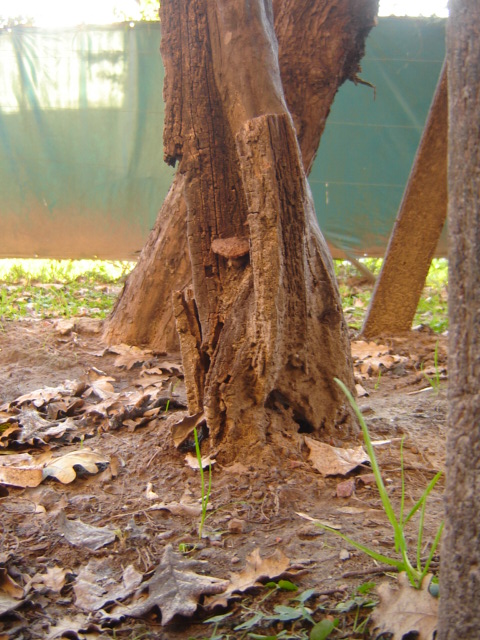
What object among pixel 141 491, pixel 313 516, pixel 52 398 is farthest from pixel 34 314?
pixel 313 516

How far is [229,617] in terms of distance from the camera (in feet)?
5.17

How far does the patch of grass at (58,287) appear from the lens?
598 cm

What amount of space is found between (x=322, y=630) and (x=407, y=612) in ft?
0.62

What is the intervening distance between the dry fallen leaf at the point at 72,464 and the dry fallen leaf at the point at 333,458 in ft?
2.64

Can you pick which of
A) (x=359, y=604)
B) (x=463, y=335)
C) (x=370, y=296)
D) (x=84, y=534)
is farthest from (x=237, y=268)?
(x=370, y=296)

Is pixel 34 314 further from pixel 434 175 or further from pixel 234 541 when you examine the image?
pixel 234 541

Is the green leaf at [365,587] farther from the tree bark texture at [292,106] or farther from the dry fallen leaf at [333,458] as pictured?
the tree bark texture at [292,106]

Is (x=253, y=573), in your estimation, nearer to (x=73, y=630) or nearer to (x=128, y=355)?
(x=73, y=630)

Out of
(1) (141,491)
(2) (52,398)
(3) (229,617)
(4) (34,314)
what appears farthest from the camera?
(4) (34,314)

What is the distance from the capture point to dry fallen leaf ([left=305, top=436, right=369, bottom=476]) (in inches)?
90.9

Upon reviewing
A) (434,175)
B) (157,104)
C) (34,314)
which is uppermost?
(157,104)

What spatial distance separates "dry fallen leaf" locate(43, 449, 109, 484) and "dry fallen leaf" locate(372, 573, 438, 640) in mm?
1315

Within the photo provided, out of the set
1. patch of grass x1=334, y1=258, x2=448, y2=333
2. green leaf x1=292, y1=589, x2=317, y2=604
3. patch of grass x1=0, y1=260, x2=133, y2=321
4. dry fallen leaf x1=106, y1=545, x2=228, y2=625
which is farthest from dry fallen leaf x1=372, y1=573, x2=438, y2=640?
patch of grass x1=0, y1=260, x2=133, y2=321

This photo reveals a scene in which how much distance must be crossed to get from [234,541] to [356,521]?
37 centimetres
